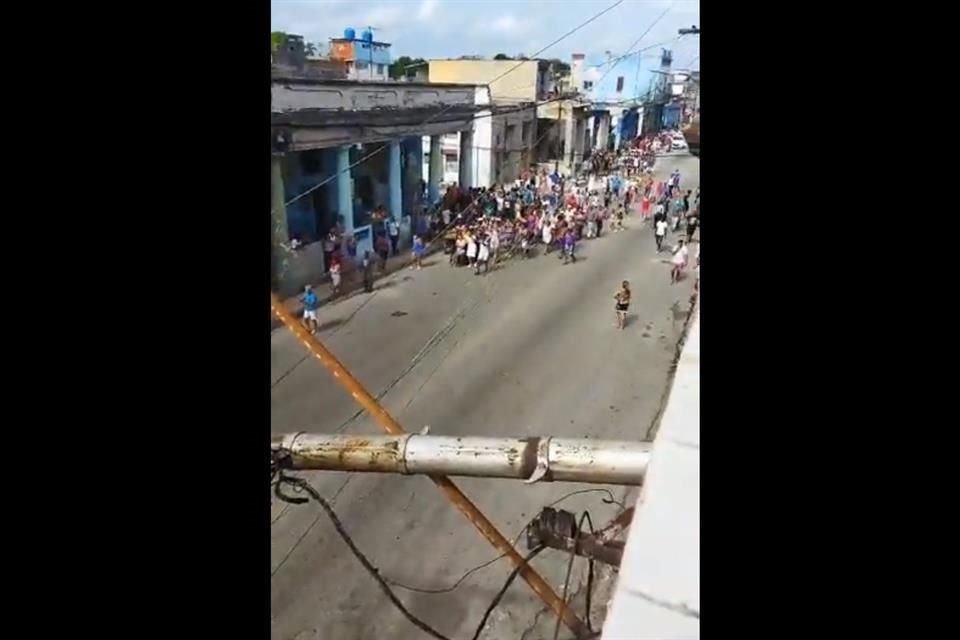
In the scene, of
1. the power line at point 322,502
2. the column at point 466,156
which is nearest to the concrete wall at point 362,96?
the column at point 466,156

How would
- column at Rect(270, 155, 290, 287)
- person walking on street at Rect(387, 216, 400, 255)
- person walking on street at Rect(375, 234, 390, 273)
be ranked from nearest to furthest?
1. column at Rect(270, 155, 290, 287)
2. person walking on street at Rect(375, 234, 390, 273)
3. person walking on street at Rect(387, 216, 400, 255)

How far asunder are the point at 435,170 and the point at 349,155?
1.81 meters

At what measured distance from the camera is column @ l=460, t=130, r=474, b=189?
41.3 feet

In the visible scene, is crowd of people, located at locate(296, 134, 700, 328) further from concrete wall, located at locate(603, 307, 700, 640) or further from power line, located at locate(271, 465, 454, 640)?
concrete wall, located at locate(603, 307, 700, 640)

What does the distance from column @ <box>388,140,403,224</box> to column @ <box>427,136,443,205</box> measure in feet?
1.72

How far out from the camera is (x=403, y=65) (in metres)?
13.5

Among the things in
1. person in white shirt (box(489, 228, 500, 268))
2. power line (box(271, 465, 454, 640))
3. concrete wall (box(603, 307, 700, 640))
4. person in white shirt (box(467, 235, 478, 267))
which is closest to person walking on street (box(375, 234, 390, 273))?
person in white shirt (box(467, 235, 478, 267))

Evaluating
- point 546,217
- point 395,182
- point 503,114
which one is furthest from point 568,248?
point 395,182

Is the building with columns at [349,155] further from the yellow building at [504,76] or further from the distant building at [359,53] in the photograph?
the distant building at [359,53]

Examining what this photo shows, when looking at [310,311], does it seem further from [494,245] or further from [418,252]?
[494,245]
